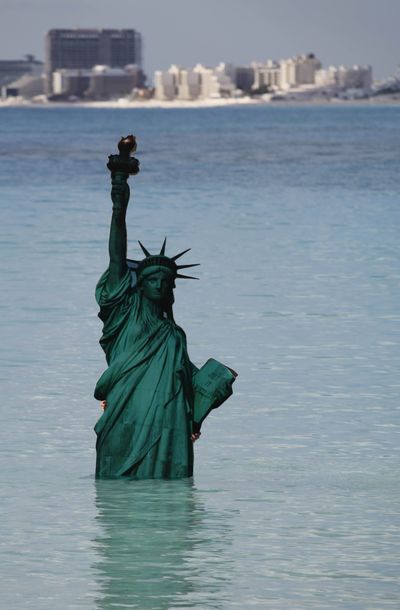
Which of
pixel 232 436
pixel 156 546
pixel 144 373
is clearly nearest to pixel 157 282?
pixel 144 373

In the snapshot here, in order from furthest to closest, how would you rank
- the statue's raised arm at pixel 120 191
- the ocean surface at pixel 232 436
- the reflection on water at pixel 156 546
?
1. the statue's raised arm at pixel 120 191
2. the ocean surface at pixel 232 436
3. the reflection on water at pixel 156 546

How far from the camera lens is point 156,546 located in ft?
34.9

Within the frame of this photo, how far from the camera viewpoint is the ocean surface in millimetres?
10094

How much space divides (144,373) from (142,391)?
0.32ft

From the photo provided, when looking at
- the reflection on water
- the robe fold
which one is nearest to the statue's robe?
the robe fold

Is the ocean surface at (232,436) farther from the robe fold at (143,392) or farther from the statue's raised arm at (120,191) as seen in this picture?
the statue's raised arm at (120,191)

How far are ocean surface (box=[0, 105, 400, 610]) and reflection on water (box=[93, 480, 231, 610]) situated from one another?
16mm

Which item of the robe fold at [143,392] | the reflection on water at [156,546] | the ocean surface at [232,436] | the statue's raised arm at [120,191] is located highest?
the statue's raised arm at [120,191]

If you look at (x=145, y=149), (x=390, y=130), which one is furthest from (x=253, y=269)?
(x=390, y=130)

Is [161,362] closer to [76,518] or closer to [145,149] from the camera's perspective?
[76,518]

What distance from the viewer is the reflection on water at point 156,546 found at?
9.71 m

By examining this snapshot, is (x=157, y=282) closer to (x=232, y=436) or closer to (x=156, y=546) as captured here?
(x=156, y=546)

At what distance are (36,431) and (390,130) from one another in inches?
4562

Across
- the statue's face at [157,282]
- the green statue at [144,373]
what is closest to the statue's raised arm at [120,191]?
the green statue at [144,373]
